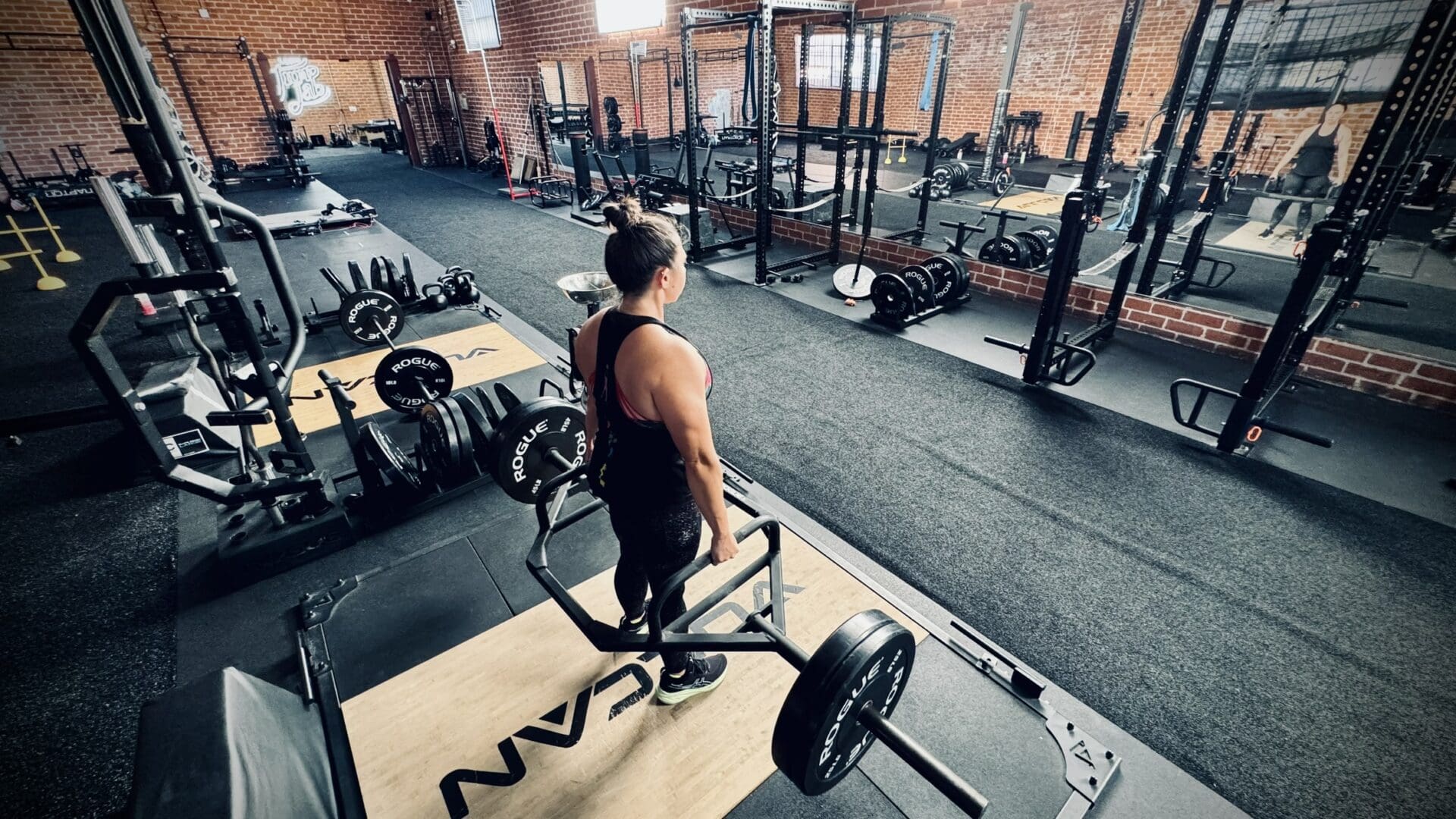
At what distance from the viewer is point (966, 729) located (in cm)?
166

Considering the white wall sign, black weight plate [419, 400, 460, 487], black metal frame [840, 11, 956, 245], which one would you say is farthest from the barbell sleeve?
the white wall sign

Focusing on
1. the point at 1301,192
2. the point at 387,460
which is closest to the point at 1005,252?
the point at 1301,192

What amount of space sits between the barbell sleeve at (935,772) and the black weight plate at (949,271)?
148 inches

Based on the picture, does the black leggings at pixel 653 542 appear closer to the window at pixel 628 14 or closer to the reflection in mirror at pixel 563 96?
the window at pixel 628 14

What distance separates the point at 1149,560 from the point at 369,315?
4151 mm

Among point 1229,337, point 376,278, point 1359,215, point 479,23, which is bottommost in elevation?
point 1229,337

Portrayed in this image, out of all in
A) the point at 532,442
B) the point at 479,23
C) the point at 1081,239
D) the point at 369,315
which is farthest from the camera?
the point at 479,23

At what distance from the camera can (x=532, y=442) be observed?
2.07 m

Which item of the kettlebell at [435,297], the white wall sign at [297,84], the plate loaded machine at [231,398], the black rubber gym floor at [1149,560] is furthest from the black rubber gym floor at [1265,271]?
the white wall sign at [297,84]

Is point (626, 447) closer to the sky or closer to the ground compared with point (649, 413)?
closer to the ground

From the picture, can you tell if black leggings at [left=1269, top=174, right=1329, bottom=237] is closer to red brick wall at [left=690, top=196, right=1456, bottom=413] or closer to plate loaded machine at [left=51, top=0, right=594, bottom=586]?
red brick wall at [left=690, top=196, right=1456, bottom=413]

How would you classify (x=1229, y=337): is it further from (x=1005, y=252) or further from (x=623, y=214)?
(x=623, y=214)

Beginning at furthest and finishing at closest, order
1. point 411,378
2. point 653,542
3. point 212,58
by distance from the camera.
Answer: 1. point 212,58
2. point 411,378
3. point 653,542

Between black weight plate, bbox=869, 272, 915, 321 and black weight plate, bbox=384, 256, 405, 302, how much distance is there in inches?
134
